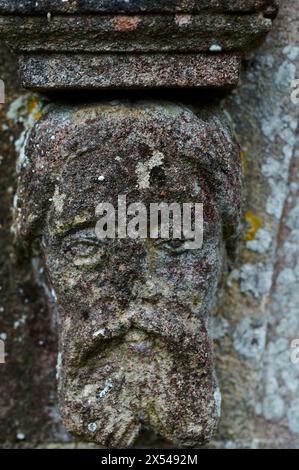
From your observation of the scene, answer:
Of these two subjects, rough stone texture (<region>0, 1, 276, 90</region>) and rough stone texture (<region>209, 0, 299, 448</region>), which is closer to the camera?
rough stone texture (<region>0, 1, 276, 90</region>)

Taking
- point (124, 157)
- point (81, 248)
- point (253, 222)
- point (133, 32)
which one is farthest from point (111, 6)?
point (253, 222)

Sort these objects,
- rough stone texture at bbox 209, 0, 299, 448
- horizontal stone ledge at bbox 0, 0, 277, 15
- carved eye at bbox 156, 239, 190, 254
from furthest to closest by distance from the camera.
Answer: rough stone texture at bbox 209, 0, 299, 448
carved eye at bbox 156, 239, 190, 254
horizontal stone ledge at bbox 0, 0, 277, 15

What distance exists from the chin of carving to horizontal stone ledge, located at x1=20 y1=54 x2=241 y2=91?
48mm

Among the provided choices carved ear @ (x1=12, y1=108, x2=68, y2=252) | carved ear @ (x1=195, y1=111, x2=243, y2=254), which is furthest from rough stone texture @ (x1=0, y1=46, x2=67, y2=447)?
carved ear @ (x1=195, y1=111, x2=243, y2=254)

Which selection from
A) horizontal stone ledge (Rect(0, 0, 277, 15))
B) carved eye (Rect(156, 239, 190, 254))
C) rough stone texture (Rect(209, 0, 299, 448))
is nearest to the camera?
horizontal stone ledge (Rect(0, 0, 277, 15))

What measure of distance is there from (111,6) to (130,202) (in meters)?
0.25

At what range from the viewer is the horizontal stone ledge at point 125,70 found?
0.90 meters

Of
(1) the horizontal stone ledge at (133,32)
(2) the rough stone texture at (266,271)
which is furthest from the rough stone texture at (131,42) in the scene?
(2) the rough stone texture at (266,271)

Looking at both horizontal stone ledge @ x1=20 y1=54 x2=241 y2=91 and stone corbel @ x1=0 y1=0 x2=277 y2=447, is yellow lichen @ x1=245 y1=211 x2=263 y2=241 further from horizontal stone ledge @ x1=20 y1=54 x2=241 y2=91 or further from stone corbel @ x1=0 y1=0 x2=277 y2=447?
horizontal stone ledge @ x1=20 y1=54 x2=241 y2=91

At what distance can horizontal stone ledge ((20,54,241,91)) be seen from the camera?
895 mm

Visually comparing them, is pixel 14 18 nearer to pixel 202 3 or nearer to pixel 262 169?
pixel 202 3

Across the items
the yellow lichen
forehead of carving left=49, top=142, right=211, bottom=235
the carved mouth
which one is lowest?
the carved mouth

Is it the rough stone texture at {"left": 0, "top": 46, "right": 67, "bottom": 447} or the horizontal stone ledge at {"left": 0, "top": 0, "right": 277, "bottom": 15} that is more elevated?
the horizontal stone ledge at {"left": 0, "top": 0, "right": 277, "bottom": 15}

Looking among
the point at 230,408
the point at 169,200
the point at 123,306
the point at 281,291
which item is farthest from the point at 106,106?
the point at 230,408
